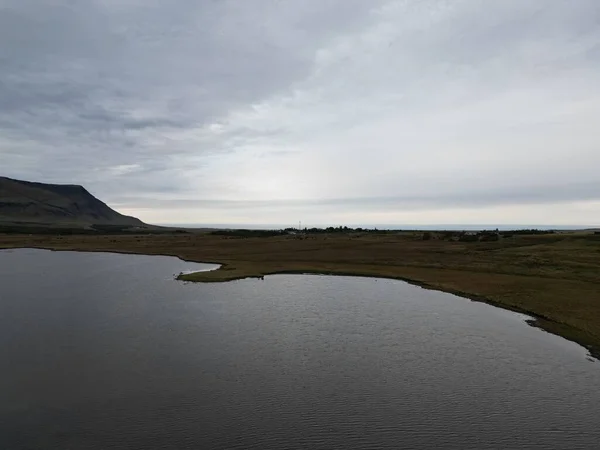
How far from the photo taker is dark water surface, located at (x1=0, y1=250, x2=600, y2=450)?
44.5ft

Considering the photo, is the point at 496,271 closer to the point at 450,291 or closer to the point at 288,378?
the point at 450,291

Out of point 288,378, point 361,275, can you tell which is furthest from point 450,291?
point 288,378

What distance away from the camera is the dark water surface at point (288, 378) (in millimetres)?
13570

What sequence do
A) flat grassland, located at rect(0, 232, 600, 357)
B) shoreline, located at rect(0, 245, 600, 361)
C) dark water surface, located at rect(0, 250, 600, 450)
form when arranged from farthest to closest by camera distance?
flat grassland, located at rect(0, 232, 600, 357) < shoreline, located at rect(0, 245, 600, 361) < dark water surface, located at rect(0, 250, 600, 450)

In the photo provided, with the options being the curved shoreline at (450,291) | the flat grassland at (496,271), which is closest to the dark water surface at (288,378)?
the curved shoreline at (450,291)

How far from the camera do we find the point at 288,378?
58.7 feet

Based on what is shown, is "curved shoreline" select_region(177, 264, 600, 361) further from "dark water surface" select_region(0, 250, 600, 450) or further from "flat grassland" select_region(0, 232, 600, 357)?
"dark water surface" select_region(0, 250, 600, 450)

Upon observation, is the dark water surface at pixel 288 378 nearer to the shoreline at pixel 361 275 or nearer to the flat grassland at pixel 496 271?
the shoreline at pixel 361 275

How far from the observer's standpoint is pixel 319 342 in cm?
2291

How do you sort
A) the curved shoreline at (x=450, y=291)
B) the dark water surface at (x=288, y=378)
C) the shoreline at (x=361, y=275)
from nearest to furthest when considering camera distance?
the dark water surface at (x=288, y=378)
the curved shoreline at (x=450, y=291)
the shoreline at (x=361, y=275)

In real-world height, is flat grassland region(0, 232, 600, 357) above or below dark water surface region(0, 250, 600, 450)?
above

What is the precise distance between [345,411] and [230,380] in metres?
4.95

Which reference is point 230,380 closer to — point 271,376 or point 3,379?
point 271,376

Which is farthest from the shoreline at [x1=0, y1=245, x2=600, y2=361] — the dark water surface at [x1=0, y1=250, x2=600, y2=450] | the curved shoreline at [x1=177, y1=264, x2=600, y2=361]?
the dark water surface at [x1=0, y1=250, x2=600, y2=450]
